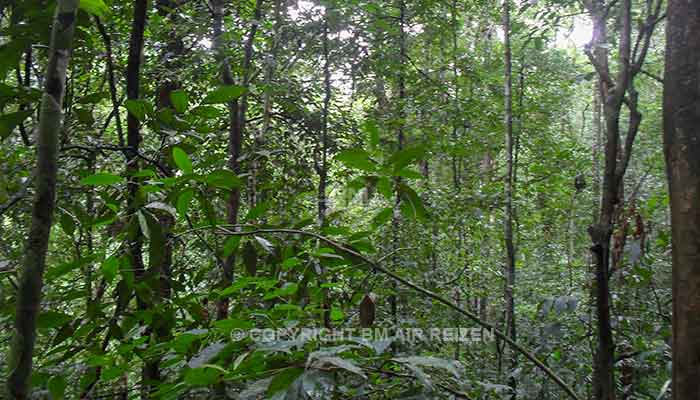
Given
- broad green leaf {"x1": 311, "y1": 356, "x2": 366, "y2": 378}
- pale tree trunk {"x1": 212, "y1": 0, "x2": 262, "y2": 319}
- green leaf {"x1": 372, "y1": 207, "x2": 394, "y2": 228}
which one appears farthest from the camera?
pale tree trunk {"x1": 212, "y1": 0, "x2": 262, "y2": 319}

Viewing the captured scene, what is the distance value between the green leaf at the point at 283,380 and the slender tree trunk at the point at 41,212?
1.21ft

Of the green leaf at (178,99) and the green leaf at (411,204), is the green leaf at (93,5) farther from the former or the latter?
the green leaf at (411,204)

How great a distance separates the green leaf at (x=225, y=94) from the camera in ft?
3.34

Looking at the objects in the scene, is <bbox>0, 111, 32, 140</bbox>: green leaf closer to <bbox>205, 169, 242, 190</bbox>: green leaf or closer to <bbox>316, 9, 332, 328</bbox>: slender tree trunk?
<bbox>205, 169, 242, 190</bbox>: green leaf

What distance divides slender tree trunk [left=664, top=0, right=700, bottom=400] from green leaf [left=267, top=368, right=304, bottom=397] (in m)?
0.86

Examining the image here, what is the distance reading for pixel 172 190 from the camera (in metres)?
1.10

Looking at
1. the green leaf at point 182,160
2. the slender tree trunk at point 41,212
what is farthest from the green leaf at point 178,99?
the slender tree trunk at point 41,212

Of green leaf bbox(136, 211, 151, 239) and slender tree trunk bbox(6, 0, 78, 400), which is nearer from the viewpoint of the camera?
slender tree trunk bbox(6, 0, 78, 400)

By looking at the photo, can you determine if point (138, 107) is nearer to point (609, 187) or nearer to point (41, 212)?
point (41, 212)

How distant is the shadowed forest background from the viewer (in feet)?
3.14

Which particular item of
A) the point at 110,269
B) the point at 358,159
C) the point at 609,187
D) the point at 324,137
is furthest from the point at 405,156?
the point at 324,137

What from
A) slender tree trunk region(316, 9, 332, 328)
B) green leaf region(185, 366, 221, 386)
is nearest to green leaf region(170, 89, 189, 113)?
green leaf region(185, 366, 221, 386)

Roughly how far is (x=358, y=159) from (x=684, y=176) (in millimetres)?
722

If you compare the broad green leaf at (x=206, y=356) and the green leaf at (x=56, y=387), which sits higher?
the broad green leaf at (x=206, y=356)
